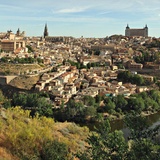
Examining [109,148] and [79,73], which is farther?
[79,73]

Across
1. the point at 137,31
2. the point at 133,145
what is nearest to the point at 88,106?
the point at 133,145

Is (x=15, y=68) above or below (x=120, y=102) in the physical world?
above

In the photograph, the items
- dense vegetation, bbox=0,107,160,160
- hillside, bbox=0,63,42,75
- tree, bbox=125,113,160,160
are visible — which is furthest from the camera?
hillside, bbox=0,63,42,75

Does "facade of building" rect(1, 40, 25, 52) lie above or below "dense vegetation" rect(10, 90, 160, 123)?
above

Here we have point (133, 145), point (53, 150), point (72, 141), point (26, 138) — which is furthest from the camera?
point (72, 141)

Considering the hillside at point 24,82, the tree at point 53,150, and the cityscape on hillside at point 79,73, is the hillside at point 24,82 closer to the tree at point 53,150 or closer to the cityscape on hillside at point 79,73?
the cityscape on hillside at point 79,73

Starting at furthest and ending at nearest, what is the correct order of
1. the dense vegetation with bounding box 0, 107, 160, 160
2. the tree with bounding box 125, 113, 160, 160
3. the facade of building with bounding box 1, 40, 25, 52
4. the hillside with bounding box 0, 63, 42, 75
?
1. the facade of building with bounding box 1, 40, 25, 52
2. the hillside with bounding box 0, 63, 42, 75
3. the dense vegetation with bounding box 0, 107, 160, 160
4. the tree with bounding box 125, 113, 160, 160

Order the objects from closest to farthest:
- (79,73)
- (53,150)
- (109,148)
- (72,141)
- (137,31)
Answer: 1. (109,148)
2. (53,150)
3. (72,141)
4. (79,73)
5. (137,31)

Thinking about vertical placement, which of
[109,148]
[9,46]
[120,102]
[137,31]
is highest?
[137,31]

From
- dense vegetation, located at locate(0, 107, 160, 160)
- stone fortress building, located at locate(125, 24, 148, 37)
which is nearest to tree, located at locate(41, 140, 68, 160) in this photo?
dense vegetation, located at locate(0, 107, 160, 160)

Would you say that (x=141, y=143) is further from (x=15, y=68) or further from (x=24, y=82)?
(x=15, y=68)

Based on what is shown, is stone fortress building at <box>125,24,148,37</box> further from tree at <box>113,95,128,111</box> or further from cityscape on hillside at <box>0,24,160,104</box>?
tree at <box>113,95,128,111</box>

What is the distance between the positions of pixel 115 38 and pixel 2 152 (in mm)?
43076

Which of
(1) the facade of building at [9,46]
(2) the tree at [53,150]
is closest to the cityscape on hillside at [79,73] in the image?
(1) the facade of building at [9,46]
